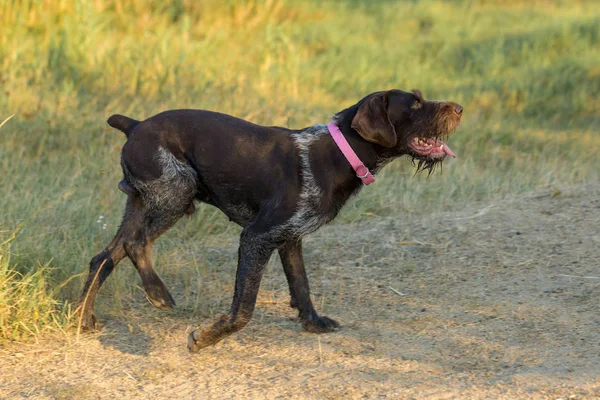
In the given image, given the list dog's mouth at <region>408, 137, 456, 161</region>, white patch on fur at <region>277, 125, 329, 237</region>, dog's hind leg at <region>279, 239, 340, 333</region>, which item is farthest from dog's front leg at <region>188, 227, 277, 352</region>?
dog's mouth at <region>408, 137, 456, 161</region>

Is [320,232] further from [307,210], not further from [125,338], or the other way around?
[125,338]

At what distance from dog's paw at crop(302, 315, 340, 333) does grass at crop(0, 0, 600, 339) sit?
0.71 meters

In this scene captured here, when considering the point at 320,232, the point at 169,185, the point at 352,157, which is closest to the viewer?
the point at 352,157

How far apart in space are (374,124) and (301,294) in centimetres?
105

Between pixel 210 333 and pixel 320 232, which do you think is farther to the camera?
pixel 320 232

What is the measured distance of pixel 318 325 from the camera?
4867 millimetres

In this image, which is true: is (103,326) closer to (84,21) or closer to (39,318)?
(39,318)

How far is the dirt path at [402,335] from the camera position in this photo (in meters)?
4.12

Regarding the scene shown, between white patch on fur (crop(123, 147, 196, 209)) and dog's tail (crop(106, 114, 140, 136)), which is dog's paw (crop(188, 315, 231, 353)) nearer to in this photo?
white patch on fur (crop(123, 147, 196, 209))

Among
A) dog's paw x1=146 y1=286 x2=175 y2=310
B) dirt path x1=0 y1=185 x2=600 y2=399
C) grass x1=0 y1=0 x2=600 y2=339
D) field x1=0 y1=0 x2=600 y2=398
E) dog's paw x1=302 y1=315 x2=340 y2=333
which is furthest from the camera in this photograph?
grass x1=0 y1=0 x2=600 y2=339

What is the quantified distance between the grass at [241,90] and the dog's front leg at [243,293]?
74 cm

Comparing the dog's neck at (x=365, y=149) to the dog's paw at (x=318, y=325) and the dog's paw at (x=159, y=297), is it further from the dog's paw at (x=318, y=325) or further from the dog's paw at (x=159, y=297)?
the dog's paw at (x=159, y=297)

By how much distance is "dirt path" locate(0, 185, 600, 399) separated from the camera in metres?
4.12

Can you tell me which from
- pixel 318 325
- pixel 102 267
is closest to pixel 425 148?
pixel 318 325
